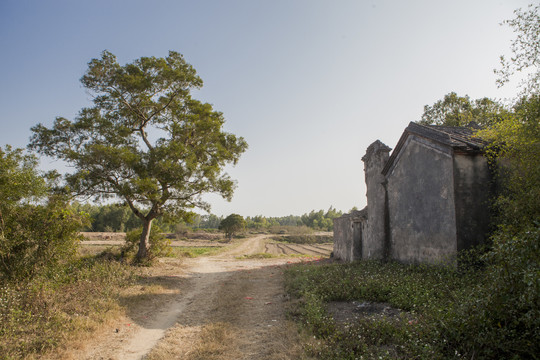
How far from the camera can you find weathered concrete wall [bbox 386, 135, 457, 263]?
31.2 feet

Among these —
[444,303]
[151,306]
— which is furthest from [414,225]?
[151,306]

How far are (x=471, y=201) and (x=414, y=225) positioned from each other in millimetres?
2339

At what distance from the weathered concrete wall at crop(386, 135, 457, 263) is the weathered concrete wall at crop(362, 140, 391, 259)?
739 millimetres

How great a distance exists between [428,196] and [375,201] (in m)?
4.07

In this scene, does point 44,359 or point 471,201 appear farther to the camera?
point 471,201

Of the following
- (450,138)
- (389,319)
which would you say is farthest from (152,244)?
(450,138)

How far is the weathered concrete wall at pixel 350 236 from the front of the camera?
16453mm

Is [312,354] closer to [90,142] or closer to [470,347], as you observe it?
[470,347]

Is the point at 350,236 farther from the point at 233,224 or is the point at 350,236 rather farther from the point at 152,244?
the point at 233,224

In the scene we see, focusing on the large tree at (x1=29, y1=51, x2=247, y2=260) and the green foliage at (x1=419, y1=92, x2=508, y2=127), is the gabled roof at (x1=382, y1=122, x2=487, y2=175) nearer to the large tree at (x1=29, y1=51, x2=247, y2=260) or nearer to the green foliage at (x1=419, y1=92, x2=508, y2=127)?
the large tree at (x1=29, y1=51, x2=247, y2=260)

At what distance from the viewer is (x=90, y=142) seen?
15.0 m

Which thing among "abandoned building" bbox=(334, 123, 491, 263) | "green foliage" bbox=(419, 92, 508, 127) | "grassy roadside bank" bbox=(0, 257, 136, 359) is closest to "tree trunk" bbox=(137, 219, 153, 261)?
"grassy roadside bank" bbox=(0, 257, 136, 359)

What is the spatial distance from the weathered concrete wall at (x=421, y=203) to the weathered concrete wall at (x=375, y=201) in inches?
29.1

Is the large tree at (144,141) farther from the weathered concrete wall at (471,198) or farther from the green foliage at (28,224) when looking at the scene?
the weathered concrete wall at (471,198)
